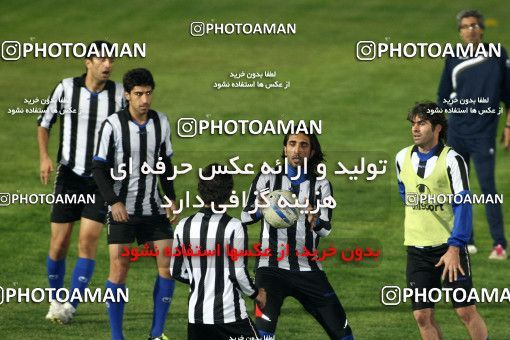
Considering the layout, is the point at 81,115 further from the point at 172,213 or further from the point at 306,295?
the point at 306,295

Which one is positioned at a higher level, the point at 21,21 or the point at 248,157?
the point at 21,21

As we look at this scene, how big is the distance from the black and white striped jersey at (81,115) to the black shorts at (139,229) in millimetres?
1370

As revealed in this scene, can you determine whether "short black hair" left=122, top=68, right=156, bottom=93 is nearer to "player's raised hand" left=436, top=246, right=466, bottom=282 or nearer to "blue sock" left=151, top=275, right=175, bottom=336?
"blue sock" left=151, top=275, right=175, bottom=336

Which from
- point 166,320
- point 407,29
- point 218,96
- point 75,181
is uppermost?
point 407,29

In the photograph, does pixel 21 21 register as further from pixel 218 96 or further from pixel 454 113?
pixel 454 113

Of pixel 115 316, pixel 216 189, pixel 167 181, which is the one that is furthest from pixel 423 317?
pixel 115 316

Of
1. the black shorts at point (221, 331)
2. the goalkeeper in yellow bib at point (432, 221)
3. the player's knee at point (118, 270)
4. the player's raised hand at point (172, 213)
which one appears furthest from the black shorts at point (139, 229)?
the goalkeeper in yellow bib at point (432, 221)

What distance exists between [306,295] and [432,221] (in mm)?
1203

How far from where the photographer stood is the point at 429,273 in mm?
11281

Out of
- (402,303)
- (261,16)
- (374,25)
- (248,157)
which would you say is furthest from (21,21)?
(402,303)

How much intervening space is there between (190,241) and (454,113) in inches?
283

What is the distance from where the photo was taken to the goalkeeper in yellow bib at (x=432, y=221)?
11.2m

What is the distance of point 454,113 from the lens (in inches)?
656

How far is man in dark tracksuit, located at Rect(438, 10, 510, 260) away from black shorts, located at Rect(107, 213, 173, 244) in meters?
5.44
